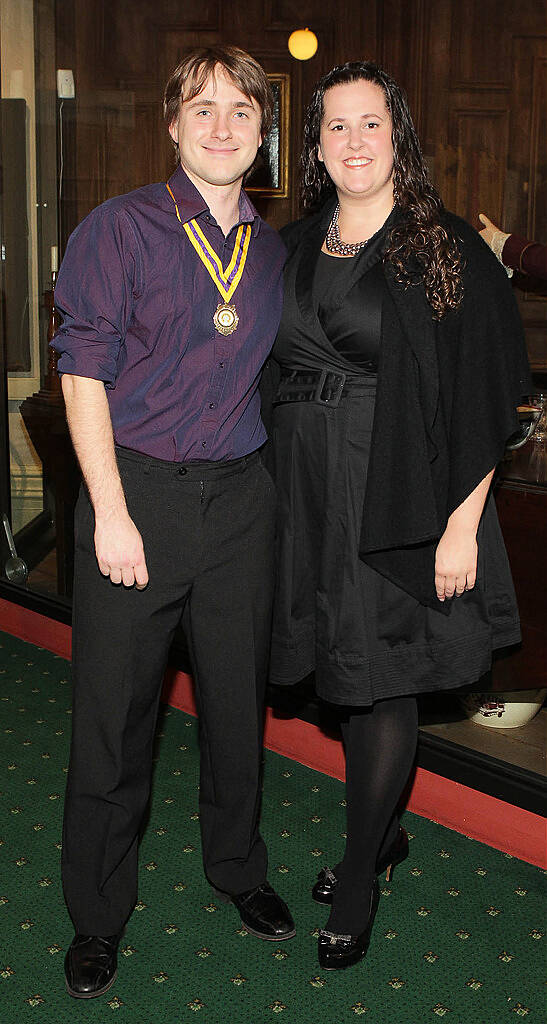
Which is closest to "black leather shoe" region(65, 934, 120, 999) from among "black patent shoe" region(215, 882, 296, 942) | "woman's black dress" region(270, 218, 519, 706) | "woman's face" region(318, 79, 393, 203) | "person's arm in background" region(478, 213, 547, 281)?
"black patent shoe" region(215, 882, 296, 942)

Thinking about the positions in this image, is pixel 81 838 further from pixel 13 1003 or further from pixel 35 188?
pixel 35 188

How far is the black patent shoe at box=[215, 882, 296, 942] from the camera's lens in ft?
6.76

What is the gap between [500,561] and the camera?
190cm

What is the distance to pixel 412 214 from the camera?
5.74 feet

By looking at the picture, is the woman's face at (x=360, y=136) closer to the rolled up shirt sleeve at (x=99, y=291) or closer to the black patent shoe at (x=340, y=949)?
the rolled up shirt sleeve at (x=99, y=291)

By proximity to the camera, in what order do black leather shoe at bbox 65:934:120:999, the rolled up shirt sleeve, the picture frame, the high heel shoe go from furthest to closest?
the picture frame → the high heel shoe → black leather shoe at bbox 65:934:120:999 → the rolled up shirt sleeve

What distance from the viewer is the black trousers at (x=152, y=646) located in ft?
5.87

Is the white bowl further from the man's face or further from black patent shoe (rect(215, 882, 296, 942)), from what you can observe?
the man's face

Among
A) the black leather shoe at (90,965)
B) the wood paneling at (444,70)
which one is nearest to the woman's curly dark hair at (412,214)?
the wood paneling at (444,70)

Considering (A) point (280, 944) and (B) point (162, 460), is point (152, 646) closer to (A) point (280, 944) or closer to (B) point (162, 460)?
(B) point (162, 460)

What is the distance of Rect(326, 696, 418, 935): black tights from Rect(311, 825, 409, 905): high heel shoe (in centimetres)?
14

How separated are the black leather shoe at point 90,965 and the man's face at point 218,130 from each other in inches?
54.9

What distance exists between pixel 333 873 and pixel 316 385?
106 cm

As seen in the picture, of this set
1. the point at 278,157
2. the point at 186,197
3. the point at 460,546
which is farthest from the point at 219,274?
the point at 278,157
